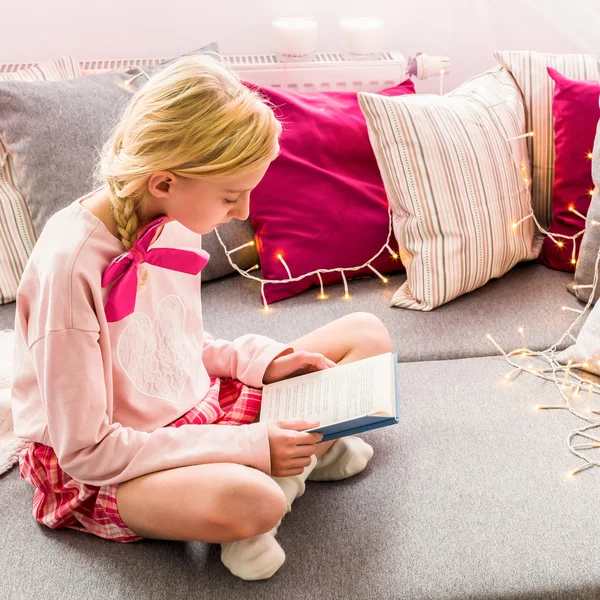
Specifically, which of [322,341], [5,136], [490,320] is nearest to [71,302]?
[322,341]

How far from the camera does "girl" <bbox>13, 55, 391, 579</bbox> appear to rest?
0.97m

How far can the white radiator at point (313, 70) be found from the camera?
1967 mm

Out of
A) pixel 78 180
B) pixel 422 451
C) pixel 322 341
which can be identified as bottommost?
pixel 422 451

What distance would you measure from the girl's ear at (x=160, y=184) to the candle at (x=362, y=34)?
1110mm

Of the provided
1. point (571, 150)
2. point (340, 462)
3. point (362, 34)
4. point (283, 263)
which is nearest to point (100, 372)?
point (340, 462)

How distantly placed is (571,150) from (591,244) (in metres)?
0.24

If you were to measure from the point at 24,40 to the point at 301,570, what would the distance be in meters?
1.58

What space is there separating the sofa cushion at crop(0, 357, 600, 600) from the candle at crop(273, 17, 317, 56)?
1.11 m

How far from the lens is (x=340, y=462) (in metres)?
1.18

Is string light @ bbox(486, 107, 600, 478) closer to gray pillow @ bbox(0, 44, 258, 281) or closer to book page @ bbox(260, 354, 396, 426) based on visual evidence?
book page @ bbox(260, 354, 396, 426)

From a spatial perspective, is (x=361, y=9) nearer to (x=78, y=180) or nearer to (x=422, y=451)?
(x=78, y=180)

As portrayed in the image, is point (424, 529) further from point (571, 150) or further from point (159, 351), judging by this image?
point (571, 150)

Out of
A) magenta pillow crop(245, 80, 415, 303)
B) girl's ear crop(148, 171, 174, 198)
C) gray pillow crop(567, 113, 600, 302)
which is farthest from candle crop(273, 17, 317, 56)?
girl's ear crop(148, 171, 174, 198)

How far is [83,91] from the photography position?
5.26 ft
